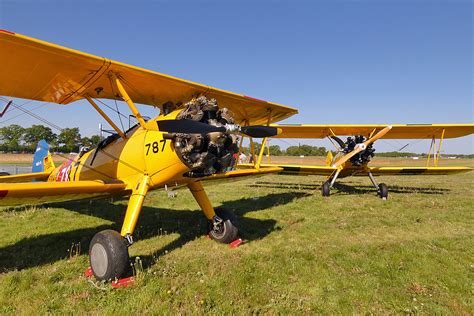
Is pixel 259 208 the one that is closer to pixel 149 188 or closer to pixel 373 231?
pixel 373 231

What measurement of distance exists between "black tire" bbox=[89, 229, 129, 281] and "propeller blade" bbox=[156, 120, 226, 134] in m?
1.63

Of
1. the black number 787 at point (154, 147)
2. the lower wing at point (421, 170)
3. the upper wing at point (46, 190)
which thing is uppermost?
the black number 787 at point (154, 147)

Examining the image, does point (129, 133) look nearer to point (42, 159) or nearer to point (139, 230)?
point (139, 230)

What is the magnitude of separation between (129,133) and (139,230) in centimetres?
221

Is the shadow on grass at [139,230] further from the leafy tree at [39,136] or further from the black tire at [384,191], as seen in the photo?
the black tire at [384,191]

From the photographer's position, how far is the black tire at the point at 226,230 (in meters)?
5.38

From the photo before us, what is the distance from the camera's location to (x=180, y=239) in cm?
569

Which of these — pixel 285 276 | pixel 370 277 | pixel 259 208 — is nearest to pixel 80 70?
pixel 285 276

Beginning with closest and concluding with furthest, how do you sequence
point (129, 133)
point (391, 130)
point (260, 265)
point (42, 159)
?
1. point (260, 265)
2. point (129, 133)
3. point (42, 159)
4. point (391, 130)

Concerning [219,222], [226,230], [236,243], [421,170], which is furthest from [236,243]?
[421,170]

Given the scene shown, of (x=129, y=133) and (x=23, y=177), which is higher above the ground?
(x=129, y=133)

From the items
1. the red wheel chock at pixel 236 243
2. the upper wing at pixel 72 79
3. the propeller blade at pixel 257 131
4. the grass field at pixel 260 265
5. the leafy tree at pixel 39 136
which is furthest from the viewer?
the leafy tree at pixel 39 136

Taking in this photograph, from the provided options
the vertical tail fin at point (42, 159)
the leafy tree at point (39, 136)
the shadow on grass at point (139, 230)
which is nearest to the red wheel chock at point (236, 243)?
the shadow on grass at point (139, 230)

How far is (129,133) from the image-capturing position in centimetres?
543
